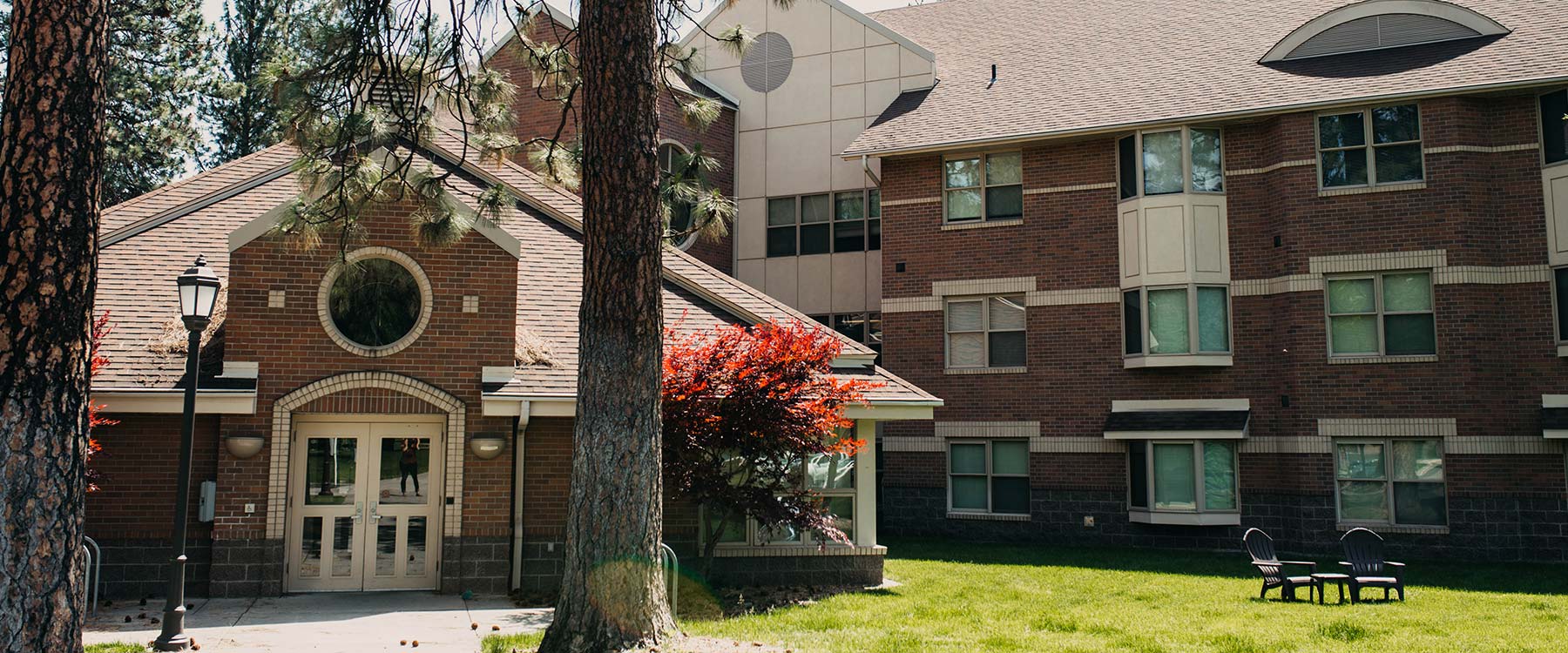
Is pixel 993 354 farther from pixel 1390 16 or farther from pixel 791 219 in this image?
pixel 1390 16

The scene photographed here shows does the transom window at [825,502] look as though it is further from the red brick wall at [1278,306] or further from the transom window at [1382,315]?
the transom window at [1382,315]

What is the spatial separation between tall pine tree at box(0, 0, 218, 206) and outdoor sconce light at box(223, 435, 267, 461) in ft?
70.8

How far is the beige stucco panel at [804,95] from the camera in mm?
26500

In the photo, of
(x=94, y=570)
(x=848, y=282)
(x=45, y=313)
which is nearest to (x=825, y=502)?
(x=94, y=570)

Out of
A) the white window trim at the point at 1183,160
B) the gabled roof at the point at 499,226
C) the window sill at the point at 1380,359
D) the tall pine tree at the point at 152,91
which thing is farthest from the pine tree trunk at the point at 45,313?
the tall pine tree at the point at 152,91

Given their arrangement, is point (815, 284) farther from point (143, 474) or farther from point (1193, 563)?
point (143, 474)

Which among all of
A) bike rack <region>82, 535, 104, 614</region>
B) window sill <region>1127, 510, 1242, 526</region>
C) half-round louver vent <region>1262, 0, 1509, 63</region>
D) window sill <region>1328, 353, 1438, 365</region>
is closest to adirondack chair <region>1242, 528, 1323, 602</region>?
window sill <region>1127, 510, 1242, 526</region>

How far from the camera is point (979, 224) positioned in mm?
22609

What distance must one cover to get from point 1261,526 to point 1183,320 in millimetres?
3736

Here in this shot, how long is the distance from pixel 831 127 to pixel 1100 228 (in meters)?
7.14

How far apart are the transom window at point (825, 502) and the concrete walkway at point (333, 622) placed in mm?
3072

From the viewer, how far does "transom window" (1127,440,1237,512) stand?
20312 mm

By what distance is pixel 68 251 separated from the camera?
6531 millimetres

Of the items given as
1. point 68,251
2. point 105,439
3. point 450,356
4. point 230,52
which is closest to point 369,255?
point 450,356
